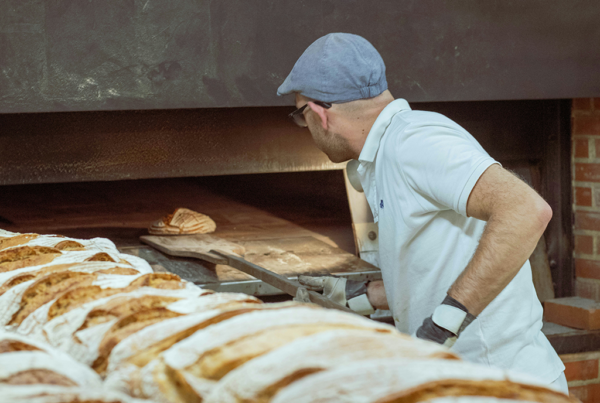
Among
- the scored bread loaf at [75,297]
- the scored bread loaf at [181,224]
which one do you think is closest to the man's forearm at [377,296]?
the scored bread loaf at [75,297]

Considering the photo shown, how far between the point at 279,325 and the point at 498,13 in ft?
6.44

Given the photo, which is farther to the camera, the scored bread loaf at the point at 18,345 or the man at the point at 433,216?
the man at the point at 433,216

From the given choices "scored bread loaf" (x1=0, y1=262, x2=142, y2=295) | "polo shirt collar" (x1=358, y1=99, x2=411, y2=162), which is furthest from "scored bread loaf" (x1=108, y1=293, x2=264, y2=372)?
"polo shirt collar" (x1=358, y1=99, x2=411, y2=162)

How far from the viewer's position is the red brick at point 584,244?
9.30ft

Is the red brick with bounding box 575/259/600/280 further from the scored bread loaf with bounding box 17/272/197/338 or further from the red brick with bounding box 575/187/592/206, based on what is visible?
the scored bread loaf with bounding box 17/272/197/338

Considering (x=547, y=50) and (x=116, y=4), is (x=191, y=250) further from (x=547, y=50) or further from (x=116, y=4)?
(x=547, y=50)

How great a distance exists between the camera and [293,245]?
259cm

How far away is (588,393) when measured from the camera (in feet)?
8.48

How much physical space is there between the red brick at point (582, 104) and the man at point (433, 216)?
4.84ft

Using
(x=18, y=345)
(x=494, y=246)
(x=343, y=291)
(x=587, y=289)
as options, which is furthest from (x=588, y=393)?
(x=18, y=345)

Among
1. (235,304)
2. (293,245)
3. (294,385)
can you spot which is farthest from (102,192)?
(294,385)

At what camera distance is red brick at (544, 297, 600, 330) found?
2.48m

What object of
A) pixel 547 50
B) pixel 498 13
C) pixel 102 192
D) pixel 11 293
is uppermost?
pixel 498 13

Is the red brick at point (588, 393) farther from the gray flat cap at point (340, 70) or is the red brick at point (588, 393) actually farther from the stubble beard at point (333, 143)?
the gray flat cap at point (340, 70)
